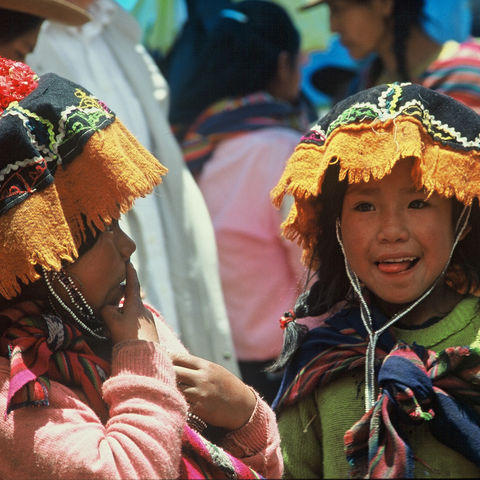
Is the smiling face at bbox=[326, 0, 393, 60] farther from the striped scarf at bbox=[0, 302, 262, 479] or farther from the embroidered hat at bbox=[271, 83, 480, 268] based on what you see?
the striped scarf at bbox=[0, 302, 262, 479]

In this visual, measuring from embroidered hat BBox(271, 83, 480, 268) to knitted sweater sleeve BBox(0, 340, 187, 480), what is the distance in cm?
84

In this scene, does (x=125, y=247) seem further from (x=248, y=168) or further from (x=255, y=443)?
(x=248, y=168)

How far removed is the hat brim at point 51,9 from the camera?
10.0 feet

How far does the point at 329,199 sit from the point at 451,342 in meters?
0.59

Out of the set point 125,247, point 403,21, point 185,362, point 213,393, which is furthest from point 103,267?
point 403,21

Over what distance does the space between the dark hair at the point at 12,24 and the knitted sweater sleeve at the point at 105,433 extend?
1313 mm

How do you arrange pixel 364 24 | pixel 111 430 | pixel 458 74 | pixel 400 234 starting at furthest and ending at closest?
pixel 364 24
pixel 458 74
pixel 400 234
pixel 111 430

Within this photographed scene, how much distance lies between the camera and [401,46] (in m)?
4.67

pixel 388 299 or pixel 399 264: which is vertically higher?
pixel 399 264

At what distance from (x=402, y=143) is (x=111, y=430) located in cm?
111

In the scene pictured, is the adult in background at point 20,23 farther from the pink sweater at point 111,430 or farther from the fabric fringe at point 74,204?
the pink sweater at point 111,430

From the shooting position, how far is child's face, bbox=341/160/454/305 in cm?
269

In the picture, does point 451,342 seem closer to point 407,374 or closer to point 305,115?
point 407,374

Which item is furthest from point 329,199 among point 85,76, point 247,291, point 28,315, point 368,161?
point 247,291
